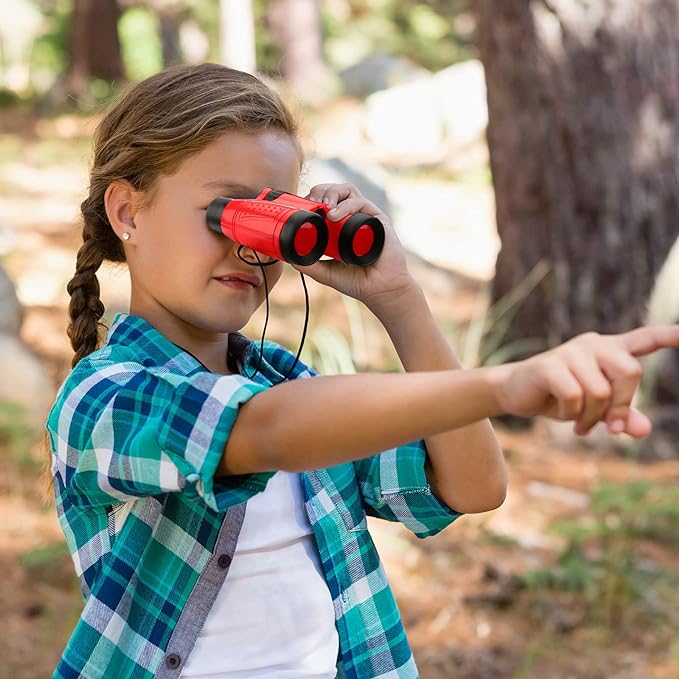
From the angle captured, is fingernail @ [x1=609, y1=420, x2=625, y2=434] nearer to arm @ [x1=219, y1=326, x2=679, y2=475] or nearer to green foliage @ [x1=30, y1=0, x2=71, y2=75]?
arm @ [x1=219, y1=326, x2=679, y2=475]

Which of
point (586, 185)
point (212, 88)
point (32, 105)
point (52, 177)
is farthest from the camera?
point (32, 105)

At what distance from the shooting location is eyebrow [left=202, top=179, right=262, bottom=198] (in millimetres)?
1743

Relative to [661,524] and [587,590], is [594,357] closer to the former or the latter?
[587,590]

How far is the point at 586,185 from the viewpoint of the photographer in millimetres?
4914

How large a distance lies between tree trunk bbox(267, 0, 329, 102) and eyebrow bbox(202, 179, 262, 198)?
12932 millimetres

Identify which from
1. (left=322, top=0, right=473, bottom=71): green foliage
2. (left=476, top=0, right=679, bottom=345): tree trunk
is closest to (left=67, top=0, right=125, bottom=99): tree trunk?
(left=322, top=0, right=473, bottom=71): green foliage

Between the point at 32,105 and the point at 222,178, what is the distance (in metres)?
13.0

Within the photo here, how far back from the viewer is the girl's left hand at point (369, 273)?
1.89 m

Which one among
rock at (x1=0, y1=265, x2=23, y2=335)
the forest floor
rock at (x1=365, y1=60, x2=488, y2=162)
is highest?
rock at (x1=0, y1=265, x2=23, y2=335)

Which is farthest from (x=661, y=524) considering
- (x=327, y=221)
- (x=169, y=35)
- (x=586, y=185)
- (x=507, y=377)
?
(x=169, y=35)

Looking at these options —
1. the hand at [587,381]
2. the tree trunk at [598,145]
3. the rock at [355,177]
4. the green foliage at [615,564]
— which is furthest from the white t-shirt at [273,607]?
the rock at [355,177]

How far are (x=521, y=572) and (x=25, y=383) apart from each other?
2495mm

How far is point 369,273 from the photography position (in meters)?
1.89

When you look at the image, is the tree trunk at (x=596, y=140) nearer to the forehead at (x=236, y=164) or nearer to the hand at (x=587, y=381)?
the forehead at (x=236, y=164)
